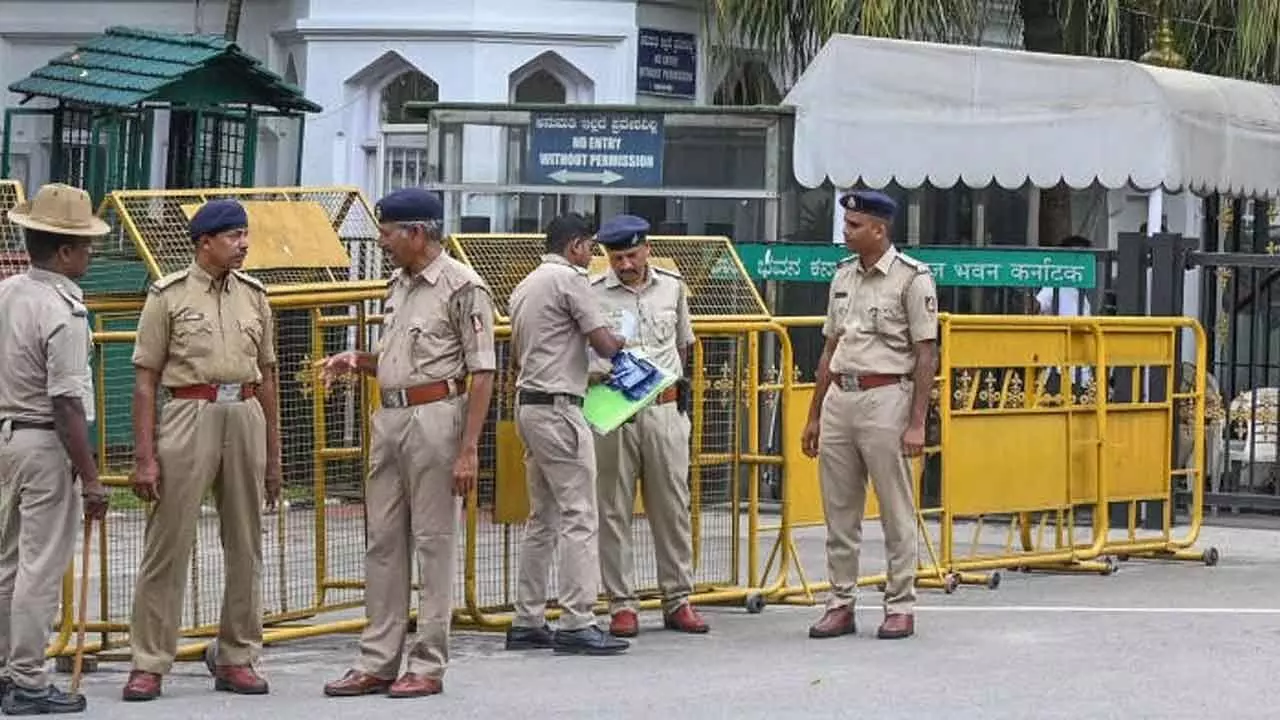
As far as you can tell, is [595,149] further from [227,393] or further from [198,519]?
[227,393]

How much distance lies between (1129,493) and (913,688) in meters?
5.26

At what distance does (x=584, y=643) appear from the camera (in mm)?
11711

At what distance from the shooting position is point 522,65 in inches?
952

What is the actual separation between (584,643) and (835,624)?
1264mm

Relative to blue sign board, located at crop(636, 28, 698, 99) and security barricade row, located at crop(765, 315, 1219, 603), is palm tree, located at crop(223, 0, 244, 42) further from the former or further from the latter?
security barricade row, located at crop(765, 315, 1219, 603)

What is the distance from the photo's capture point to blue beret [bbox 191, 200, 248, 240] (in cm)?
1034

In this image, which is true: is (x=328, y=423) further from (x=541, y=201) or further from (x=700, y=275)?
(x=541, y=201)

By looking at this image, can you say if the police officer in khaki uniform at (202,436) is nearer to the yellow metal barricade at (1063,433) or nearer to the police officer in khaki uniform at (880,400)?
the police officer in khaki uniform at (880,400)

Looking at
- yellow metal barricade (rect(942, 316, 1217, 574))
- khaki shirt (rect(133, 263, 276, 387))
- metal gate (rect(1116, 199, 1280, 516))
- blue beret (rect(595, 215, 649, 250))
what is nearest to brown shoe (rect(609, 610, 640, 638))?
blue beret (rect(595, 215, 649, 250))

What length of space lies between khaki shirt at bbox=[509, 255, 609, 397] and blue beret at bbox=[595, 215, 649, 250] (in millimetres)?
523

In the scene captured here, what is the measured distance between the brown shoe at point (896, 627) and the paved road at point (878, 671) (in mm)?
70

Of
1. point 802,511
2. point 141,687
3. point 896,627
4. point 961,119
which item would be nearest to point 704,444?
point 802,511

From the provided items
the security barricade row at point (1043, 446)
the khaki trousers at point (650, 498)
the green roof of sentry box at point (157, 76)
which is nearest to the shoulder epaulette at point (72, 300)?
the khaki trousers at point (650, 498)

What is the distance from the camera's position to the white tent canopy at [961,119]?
18688mm
